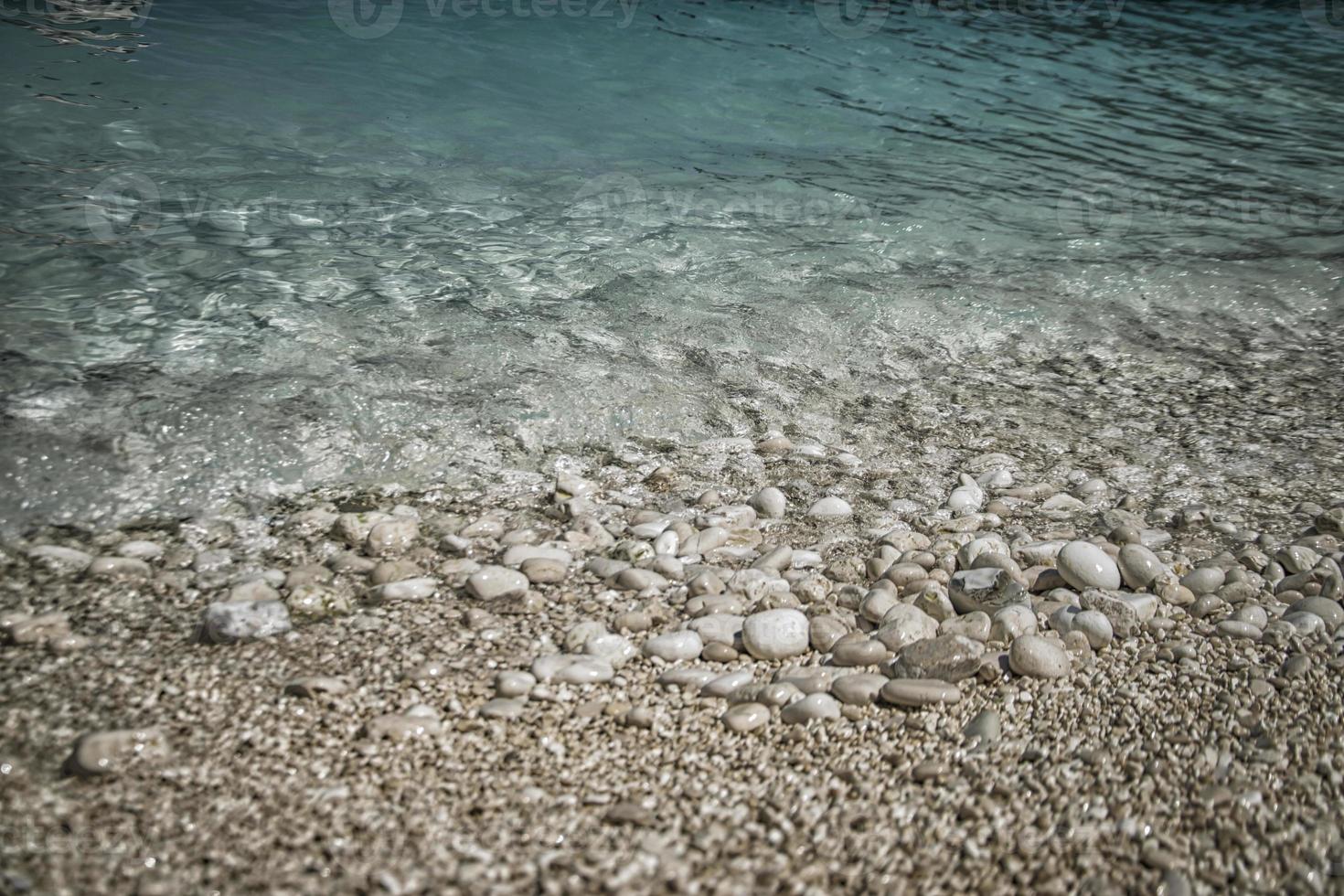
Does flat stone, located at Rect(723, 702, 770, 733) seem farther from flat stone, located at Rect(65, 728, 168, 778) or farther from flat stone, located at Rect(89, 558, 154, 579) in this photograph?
flat stone, located at Rect(89, 558, 154, 579)

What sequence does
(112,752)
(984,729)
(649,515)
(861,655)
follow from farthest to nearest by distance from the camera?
(649,515) → (861,655) → (984,729) → (112,752)

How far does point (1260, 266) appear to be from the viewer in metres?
4.27

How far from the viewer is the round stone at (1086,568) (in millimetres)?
2088

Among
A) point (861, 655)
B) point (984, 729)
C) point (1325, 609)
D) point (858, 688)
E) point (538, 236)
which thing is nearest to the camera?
point (984, 729)

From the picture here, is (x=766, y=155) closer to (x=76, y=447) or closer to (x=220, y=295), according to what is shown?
(x=220, y=295)

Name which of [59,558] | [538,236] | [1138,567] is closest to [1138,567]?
[1138,567]

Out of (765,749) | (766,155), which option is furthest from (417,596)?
(766,155)

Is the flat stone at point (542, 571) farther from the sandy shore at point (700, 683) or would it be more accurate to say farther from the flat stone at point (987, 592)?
the flat stone at point (987, 592)

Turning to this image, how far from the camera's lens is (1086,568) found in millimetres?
2098

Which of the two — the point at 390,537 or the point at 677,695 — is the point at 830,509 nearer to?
the point at 677,695

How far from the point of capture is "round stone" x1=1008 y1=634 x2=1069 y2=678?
177 centimetres

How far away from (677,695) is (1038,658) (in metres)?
0.68

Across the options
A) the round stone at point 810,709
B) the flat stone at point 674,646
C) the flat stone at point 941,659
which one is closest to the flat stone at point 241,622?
the flat stone at point 674,646

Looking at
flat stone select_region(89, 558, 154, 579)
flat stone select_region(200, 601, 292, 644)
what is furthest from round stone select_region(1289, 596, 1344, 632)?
flat stone select_region(89, 558, 154, 579)
